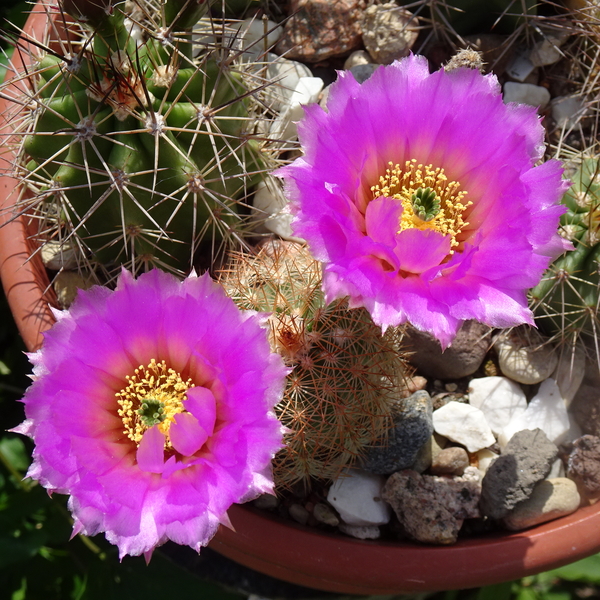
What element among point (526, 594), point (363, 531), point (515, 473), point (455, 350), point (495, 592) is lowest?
point (526, 594)

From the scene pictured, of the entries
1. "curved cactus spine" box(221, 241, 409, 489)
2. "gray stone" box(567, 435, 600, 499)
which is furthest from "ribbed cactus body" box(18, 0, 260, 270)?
"gray stone" box(567, 435, 600, 499)

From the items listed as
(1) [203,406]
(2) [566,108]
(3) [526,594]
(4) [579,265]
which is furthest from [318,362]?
(3) [526,594]

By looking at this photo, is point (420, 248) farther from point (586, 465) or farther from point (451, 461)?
point (586, 465)

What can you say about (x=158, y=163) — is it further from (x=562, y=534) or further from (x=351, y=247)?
(x=562, y=534)

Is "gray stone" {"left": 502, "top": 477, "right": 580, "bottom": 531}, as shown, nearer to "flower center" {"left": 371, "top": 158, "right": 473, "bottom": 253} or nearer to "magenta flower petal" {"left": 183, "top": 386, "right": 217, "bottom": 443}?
"flower center" {"left": 371, "top": 158, "right": 473, "bottom": 253}

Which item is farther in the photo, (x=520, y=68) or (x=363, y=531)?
(x=520, y=68)

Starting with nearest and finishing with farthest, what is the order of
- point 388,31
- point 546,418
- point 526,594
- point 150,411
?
1. point 150,411
2. point 546,418
3. point 388,31
4. point 526,594
